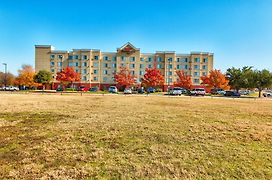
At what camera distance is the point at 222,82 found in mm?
58344

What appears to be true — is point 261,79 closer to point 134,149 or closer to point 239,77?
point 239,77

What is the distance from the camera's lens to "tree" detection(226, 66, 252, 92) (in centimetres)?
4756

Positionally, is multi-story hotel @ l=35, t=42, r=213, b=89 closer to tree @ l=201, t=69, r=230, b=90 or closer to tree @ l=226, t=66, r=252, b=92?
tree @ l=201, t=69, r=230, b=90

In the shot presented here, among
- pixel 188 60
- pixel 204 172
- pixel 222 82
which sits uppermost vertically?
pixel 188 60

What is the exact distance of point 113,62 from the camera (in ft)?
251

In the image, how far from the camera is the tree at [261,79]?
4372 cm

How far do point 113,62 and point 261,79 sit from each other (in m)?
48.4

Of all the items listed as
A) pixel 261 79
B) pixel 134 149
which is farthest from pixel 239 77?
pixel 134 149

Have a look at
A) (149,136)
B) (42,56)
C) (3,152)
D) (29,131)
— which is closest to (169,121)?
(149,136)

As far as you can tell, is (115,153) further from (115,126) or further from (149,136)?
(115,126)

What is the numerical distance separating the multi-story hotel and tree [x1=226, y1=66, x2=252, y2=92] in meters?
21.5

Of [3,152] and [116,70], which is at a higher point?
[116,70]

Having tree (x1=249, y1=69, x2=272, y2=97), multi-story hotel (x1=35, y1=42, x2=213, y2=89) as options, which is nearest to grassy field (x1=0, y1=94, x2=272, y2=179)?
tree (x1=249, y1=69, x2=272, y2=97)

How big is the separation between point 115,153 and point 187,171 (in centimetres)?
233
